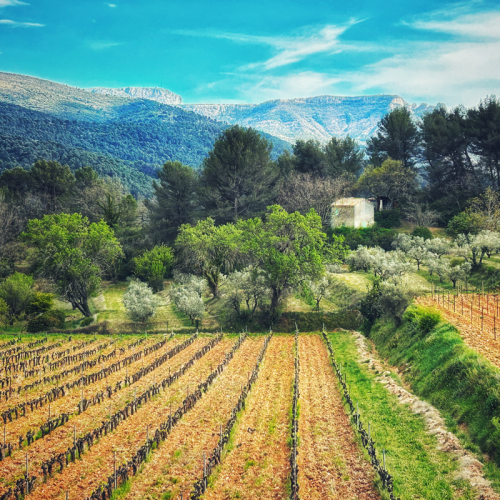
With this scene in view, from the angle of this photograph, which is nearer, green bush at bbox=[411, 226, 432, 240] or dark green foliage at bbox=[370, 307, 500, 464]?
dark green foliage at bbox=[370, 307, 500, 464]

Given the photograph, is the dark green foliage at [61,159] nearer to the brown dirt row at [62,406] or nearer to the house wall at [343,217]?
the house wall at [343,217]

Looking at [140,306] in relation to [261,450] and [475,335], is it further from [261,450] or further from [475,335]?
[475,335]

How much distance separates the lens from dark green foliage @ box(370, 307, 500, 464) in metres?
14.3

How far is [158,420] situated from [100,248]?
2889cm

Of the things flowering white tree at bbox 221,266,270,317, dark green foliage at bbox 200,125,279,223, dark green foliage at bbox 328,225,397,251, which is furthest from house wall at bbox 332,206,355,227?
flowering white tree at bbox 221,266,270,317

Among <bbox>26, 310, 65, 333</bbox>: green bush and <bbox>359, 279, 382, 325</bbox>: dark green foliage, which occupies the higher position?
<bbox>359, 279, 382, 325</bbox>: dark green foliage

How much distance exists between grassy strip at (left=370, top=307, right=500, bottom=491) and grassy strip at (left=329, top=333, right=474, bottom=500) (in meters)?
1.04

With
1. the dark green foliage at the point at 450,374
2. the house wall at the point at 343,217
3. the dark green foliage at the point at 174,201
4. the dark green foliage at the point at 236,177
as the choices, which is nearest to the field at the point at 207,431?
the dark green foliage at the point at 450,374

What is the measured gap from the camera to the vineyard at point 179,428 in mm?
12859

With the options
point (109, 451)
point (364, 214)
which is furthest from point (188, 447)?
point (364, 214)

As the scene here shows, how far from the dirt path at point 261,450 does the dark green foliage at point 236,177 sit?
39.8 metres

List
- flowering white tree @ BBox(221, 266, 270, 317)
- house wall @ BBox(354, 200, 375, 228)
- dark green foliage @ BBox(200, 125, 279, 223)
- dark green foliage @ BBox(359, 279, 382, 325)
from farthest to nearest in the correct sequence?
1. dark green foliage @ BBox(200, 125, 279, 223)
2. house wall @ BBox(354, 200, 375, 228)
3. flowering white tree @ BBox(221, 266, 270, 317)
4. dark green foliage @ BBox(359, 279, 382, 325)

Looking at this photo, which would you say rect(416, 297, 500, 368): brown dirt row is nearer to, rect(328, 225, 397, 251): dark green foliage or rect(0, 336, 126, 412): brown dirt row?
rect(0, 336, 126, 412): brown dirt row

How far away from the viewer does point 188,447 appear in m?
15.2
